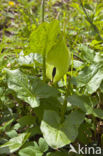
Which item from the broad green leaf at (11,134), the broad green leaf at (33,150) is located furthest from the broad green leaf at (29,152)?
the broad green leaf at (11,134)

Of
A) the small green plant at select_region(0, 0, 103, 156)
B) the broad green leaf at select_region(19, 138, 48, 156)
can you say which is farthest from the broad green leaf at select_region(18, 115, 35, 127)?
the broad green leaf at select_region(19, 138, 48, 156)

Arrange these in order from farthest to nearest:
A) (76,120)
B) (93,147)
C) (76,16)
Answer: (76,16) → (93,147) → (76,120)

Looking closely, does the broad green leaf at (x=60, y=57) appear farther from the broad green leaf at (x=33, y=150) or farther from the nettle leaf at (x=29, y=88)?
the broad green leaf at (x=33, y=150)

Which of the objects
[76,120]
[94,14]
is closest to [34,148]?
[76,120]

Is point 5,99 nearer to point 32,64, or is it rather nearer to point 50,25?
point 32,64

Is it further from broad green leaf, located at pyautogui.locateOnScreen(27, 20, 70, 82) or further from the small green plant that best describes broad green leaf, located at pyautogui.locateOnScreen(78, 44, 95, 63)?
broad green leaf, located at pyautogui.locateOnScreen(27, 20, 70, 82)

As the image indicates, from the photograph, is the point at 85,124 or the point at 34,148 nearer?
the point at 34,148

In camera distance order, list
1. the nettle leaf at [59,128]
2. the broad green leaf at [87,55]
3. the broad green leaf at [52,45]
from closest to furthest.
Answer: the nettle leaf at [59,128]
the broad green leaf at [52,45]
the broad green leaf at [87,55]
